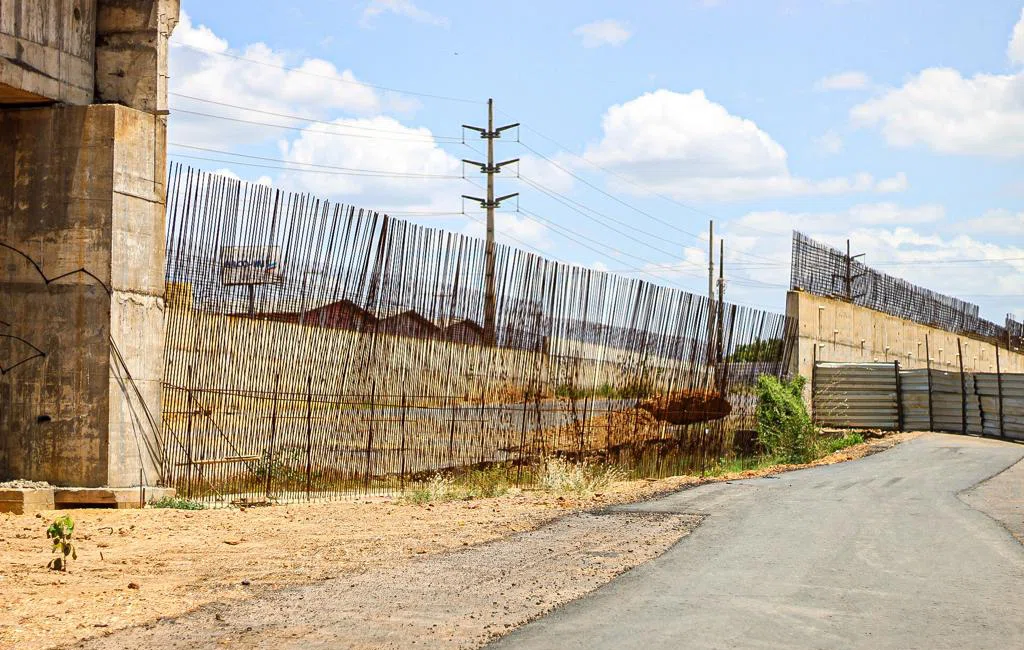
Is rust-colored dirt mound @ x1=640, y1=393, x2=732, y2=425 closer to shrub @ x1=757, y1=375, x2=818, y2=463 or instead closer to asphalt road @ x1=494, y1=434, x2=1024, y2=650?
shrub @ x1=757, y1=375, x2=818, y2=463

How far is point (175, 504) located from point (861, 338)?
2576cm

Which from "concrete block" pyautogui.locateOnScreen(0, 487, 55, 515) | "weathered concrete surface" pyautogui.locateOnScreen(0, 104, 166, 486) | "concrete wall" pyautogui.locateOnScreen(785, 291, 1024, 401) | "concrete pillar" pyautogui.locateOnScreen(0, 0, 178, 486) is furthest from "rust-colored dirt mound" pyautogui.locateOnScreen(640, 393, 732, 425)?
"concrete block" pyautogui.locateOnScreen(0, 487, 55, 515)

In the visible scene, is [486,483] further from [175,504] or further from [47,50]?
[47,50]

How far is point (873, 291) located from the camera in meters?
35.7

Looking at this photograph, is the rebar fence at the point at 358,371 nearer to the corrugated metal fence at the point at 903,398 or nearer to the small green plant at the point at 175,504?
the small green plant at the point at 175,504

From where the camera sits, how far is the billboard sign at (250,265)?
1146 centimetres

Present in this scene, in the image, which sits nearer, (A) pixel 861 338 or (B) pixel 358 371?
(B) pixel 358 371

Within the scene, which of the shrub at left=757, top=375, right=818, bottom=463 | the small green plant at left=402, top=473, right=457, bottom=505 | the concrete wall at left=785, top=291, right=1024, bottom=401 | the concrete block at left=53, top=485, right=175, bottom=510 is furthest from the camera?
the concrete wall at left=785, top=291, right=1024, bottom=401

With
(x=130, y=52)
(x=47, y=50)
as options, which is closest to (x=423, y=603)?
(x=47, y=50)

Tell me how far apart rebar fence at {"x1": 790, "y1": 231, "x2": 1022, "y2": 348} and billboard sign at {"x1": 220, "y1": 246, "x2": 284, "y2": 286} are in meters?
20.2

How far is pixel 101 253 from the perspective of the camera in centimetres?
1102

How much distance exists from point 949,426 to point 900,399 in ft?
4.61

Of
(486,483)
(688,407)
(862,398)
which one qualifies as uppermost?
(862,398)

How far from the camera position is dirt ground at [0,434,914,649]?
22.0ft
